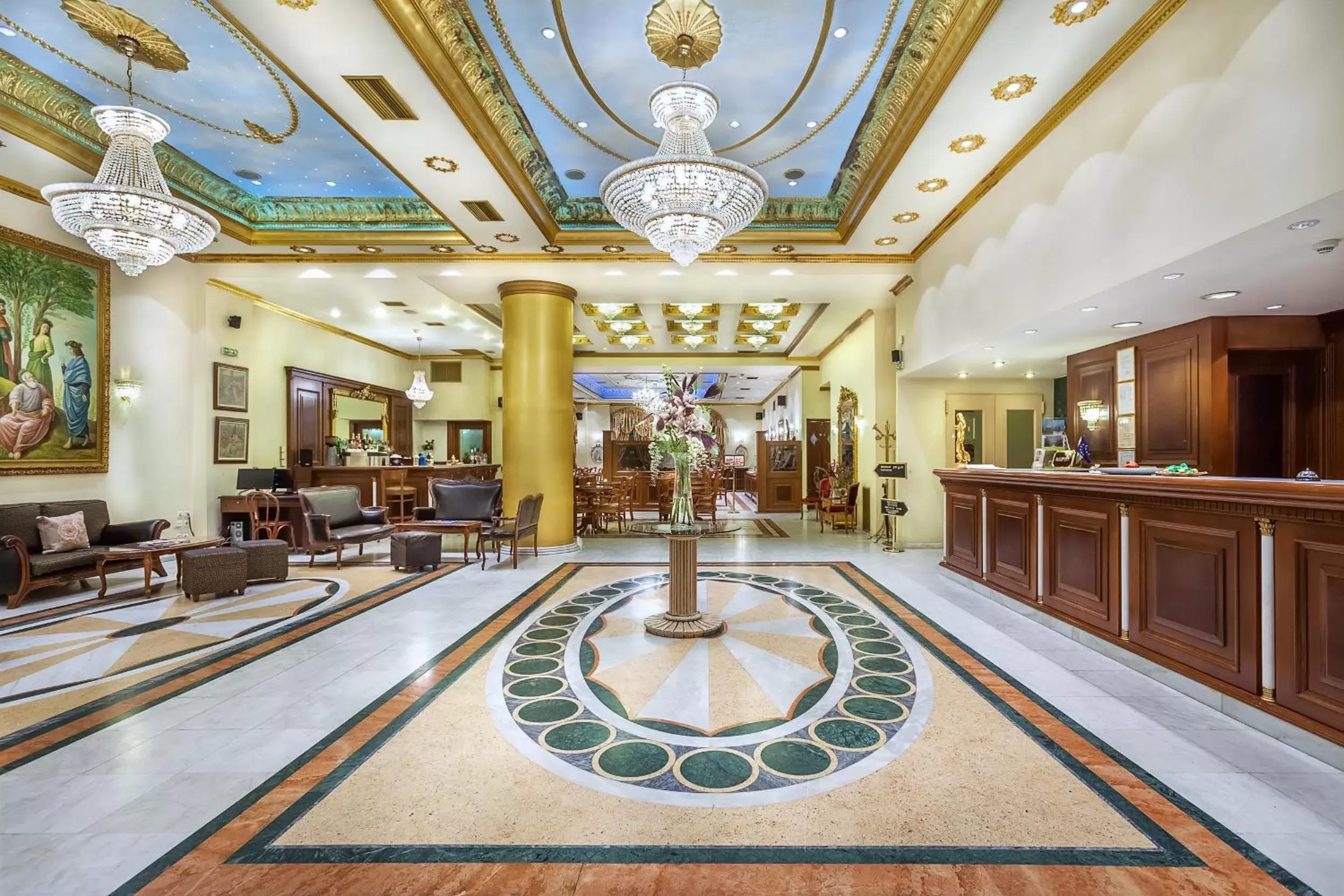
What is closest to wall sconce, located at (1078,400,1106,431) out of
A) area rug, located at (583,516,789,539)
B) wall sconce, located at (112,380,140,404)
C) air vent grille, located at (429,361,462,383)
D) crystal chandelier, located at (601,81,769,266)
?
crystal chandelier, located at (601,81,769,266)

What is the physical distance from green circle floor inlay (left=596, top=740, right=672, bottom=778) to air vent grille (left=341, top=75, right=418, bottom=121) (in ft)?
16.8

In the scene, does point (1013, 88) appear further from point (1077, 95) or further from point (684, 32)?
point (684, 32)

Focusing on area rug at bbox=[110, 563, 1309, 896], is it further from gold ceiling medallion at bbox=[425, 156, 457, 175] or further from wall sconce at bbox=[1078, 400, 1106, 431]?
gold ceiling medallion at bbox=[425, 156, 457, 175]

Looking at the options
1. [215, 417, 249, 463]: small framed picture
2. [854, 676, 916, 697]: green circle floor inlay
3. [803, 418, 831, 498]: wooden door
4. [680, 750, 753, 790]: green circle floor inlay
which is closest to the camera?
[680, 750, 753, 790]: green circle floor inlay

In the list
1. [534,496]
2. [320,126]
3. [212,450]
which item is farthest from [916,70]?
[212,450]

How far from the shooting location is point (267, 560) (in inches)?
245

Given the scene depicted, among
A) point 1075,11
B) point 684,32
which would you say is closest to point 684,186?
point 684,32

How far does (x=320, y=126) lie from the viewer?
18.6 feet

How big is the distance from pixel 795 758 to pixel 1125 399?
5.35 meters

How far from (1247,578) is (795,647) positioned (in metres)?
2.54

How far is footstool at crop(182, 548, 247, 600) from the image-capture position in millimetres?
5441

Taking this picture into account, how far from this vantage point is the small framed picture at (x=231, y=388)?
8414 millimetres

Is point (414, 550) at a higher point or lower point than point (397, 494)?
lower

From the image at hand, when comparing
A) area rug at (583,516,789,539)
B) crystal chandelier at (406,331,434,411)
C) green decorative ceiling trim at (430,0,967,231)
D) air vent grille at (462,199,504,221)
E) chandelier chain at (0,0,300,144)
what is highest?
chandelier chain at (0,0,300,144)
